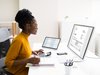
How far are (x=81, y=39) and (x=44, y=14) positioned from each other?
7.91 ft

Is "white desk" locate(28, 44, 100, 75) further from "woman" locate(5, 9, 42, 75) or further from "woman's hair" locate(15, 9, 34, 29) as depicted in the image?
"woman's hair" locate(15, 9, 34, 29)

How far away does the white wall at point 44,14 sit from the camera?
432 cm

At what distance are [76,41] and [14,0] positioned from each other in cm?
259

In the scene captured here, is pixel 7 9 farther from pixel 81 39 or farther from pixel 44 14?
pixel 81 39

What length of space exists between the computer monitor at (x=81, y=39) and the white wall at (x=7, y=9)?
7.83ft

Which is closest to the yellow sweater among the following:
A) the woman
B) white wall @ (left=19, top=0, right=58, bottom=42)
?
the woman

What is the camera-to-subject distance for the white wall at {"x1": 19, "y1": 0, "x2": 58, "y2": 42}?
4320 millimetres

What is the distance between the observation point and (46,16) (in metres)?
4.39

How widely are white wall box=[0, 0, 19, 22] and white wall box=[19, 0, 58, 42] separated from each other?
9.0 inches

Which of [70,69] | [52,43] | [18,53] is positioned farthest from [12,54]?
[52,43]

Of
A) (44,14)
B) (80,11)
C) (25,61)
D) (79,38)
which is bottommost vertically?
(25,61)

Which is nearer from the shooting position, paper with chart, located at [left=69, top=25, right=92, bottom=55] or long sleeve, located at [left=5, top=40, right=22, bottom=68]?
long sleeve, located at [left=5, top=40, right=22, bottom=68]

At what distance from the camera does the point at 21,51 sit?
1.90 meters

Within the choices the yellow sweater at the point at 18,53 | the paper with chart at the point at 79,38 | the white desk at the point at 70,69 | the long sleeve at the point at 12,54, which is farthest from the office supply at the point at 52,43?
the long sleeve at the point at 12,54
